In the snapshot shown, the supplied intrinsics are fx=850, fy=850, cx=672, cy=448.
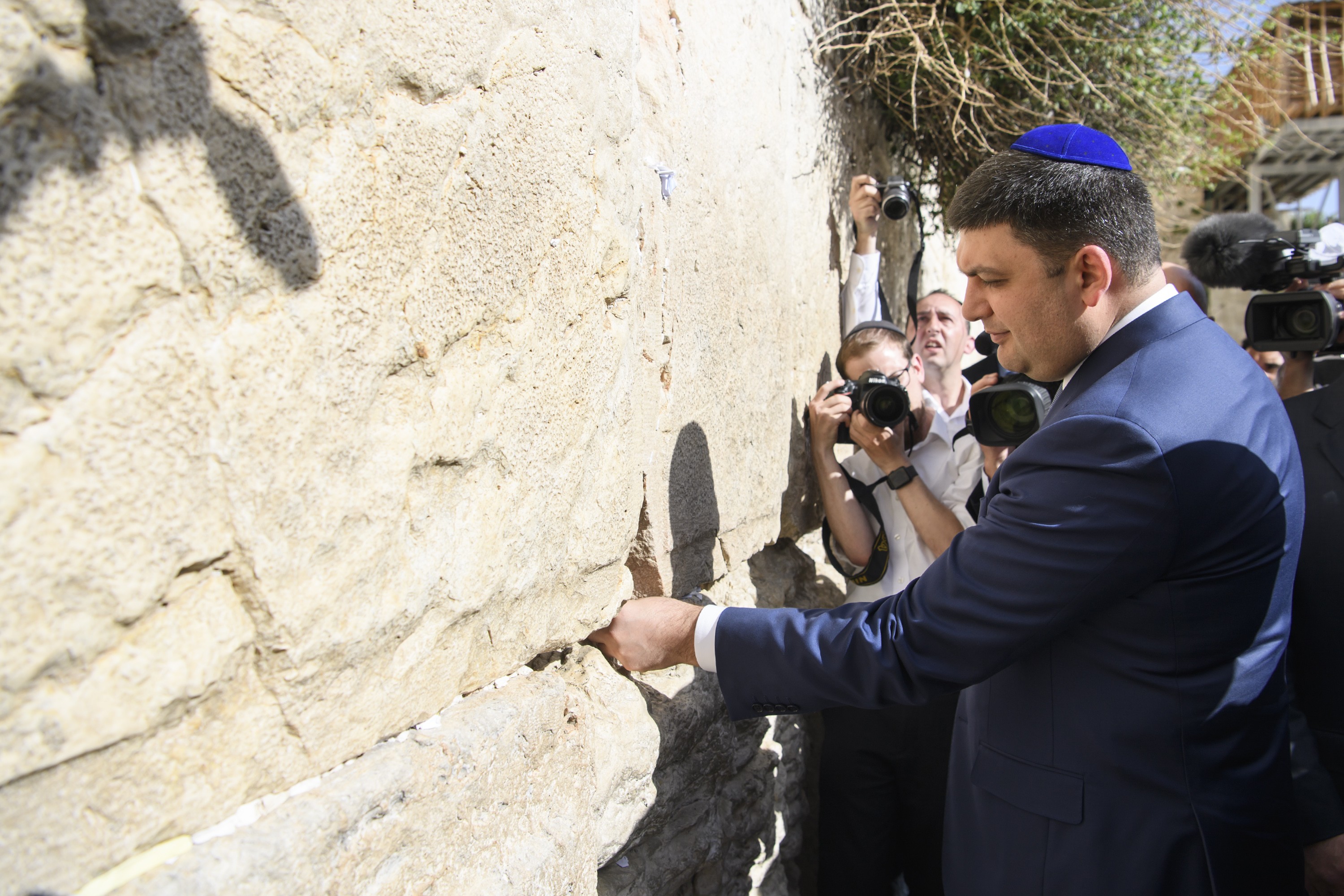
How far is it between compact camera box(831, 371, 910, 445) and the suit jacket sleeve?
650 millimetres

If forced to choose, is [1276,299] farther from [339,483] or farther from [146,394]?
[146,394]

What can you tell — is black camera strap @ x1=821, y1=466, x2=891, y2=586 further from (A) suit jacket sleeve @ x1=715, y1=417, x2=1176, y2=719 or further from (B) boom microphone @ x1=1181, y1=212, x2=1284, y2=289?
(B) boom microphone @ x1=1181, y1=212, x2=1284, y2=289

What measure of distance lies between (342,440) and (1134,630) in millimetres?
1143

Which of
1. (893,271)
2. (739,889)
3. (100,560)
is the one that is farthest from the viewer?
(893,271)

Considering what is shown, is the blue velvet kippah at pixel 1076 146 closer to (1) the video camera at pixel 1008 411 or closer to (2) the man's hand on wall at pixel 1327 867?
(1) the video camera at pixel 1008 411

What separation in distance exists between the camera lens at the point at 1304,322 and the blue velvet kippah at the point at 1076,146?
40.0 inches

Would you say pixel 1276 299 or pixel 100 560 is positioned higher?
pixel 100 560

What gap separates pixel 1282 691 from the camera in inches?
54.5

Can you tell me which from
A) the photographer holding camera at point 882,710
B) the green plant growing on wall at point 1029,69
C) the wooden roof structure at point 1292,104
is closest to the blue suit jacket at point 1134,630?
A: the photographer holding camera at point 882,710

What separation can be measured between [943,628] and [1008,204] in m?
0.67

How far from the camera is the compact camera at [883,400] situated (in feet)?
6.91

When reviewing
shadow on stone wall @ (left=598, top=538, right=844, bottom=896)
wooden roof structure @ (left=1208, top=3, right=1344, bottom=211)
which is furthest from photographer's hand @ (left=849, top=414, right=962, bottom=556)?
wooden roof structure @ (left=1208, top=3, right=1344, bottom=211)

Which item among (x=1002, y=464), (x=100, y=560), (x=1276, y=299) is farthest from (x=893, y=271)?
(x=100, y=560)

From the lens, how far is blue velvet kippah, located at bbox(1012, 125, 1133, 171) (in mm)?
1349
